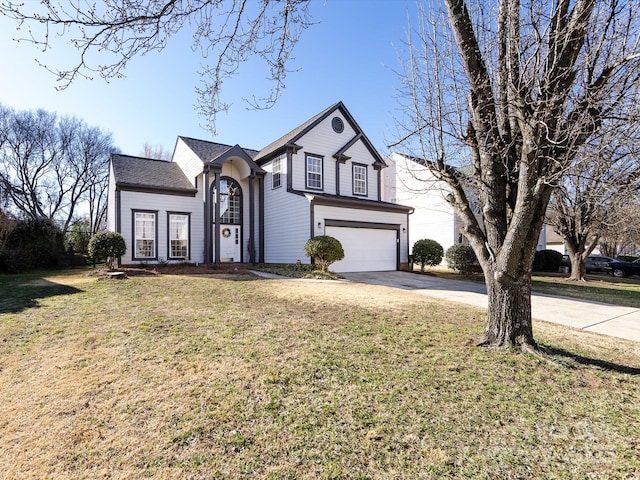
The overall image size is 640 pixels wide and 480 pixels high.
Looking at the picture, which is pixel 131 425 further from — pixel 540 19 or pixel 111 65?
pixel 540 19

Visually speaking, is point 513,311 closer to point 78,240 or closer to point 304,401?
point 304,401

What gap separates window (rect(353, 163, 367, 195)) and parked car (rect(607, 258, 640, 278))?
16.7 metres

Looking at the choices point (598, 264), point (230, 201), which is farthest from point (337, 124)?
point (598, 264)

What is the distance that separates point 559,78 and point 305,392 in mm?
4635

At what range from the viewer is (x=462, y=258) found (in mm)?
16453

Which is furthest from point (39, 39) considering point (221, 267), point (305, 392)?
point (221, 267)

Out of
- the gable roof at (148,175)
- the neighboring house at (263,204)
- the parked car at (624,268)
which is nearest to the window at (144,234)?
the neighboring house at (263,204)

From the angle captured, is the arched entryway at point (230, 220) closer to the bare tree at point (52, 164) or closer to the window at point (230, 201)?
the window at point (230, 201)

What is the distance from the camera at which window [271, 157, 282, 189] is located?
54.0 feet

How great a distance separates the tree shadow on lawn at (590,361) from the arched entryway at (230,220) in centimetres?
1477

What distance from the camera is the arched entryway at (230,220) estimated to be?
16.9 m

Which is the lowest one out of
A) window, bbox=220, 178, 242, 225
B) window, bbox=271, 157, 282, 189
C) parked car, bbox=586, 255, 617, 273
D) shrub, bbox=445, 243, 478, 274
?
parked car, bbox=586, 255, 617, 273

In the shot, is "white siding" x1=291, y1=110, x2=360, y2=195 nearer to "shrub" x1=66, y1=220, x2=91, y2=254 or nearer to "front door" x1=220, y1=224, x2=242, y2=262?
"front door" x1=220, y1=224, x2=242, y2=262

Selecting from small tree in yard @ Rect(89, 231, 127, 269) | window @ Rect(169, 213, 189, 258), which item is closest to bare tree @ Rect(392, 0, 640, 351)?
small tree in yard @ Rect(89, 231, 127, 269)
